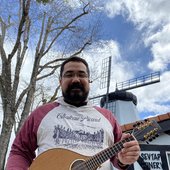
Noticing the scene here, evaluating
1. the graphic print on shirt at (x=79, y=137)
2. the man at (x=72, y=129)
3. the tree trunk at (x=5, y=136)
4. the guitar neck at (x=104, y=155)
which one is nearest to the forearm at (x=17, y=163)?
the man at (x=72, y=129)

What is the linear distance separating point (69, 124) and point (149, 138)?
1.98ft

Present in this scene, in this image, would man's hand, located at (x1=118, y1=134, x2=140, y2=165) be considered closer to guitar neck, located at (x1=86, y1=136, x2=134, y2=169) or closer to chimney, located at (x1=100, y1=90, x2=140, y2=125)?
guitar neck, located at (x1=86, y1=136, x2=134, y2=169)

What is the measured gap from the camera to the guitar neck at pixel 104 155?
191 cm

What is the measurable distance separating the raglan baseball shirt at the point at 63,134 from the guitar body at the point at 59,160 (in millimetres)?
41

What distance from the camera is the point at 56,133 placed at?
2.01 m

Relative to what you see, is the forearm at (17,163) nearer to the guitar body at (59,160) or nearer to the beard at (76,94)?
the guitar body at (59,160)

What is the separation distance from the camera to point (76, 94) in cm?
218

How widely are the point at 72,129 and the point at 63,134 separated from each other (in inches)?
3.1

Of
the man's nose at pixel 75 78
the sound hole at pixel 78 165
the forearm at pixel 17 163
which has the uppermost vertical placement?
the man's nose at pixel 75 78

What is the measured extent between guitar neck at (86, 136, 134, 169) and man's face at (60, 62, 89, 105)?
0.47 meters

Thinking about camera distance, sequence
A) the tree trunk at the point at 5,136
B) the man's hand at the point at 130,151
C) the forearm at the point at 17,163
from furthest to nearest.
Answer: the tree trunk at the point at 5,136 → the forearm at the point at 17,163 → the man's hand at the point at 130,151

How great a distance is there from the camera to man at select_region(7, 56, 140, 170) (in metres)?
1.97

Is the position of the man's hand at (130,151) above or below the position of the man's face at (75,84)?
below

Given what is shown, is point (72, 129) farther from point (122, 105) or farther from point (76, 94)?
point (122, 105)
